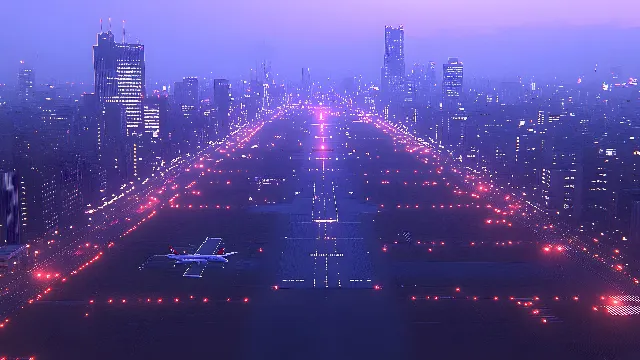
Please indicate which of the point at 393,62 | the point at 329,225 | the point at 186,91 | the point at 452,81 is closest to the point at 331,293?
the point at 329,225

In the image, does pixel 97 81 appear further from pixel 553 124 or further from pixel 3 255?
pixel 3 255

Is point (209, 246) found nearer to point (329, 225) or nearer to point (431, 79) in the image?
point (329, 225)

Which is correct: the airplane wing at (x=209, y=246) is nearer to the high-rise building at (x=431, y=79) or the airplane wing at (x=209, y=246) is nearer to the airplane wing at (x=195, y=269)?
the airplane wing at (x=195, y=269)

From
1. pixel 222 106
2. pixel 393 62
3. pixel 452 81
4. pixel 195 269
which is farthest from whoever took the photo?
pixel 393 62

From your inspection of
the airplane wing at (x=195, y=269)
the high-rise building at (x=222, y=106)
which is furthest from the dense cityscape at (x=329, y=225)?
the high-rise building at (x=222, y=106)

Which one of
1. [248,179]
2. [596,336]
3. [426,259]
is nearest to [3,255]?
[426,259]

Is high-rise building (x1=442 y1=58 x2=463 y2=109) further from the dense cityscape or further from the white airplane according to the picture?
the white airplane

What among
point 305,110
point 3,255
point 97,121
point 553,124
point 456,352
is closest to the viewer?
point 456,352
